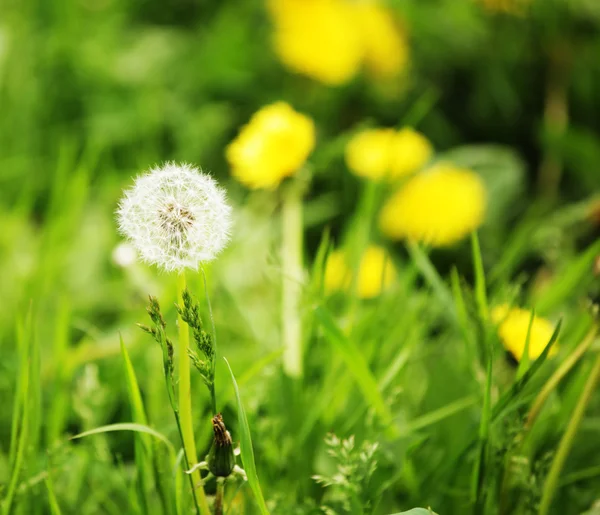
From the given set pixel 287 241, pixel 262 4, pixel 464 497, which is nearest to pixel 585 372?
pixel 464 497

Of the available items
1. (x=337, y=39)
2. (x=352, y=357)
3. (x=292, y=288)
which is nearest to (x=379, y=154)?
(x=292, y=288)

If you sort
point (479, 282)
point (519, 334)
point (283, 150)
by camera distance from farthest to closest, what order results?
point (283, 150) → point (519, 334) → point (479, 282)

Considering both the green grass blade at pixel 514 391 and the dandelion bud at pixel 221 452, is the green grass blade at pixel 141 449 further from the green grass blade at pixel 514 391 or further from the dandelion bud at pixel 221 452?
the green grass blade at pixel 514 391

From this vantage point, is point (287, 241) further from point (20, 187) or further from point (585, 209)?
point (20, 187)

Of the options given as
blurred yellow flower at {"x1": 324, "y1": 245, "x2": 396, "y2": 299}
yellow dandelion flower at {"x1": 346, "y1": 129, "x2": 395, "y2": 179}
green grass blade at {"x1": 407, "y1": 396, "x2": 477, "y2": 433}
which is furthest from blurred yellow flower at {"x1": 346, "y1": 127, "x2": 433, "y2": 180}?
green grass blade at {"x1": 407, "y1": 396, "x2": 477, "y2": 433}

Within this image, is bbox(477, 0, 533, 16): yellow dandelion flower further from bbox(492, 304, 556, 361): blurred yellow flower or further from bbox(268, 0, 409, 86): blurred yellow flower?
bbox(492, 304, 556, 361): blurred yellow flower

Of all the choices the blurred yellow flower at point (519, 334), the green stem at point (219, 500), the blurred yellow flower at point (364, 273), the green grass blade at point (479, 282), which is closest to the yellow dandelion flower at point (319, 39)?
the blurred yellow flower at point (364, 273)

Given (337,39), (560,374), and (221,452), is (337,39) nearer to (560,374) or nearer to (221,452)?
(560,374)
